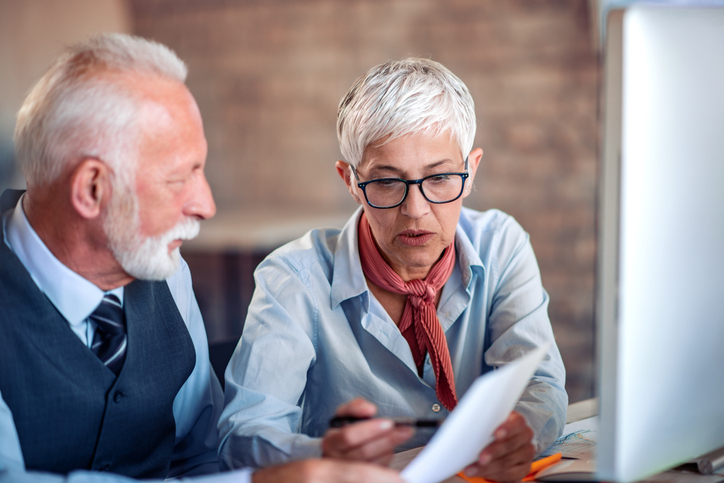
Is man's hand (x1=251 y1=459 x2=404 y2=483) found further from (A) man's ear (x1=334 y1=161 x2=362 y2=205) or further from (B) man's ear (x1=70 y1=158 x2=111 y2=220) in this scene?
(A) man's ear (x1=334 y1=161 x2=362 y2=205)

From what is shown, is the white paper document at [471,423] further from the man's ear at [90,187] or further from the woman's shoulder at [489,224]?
the woman's shoulder at [489,224]

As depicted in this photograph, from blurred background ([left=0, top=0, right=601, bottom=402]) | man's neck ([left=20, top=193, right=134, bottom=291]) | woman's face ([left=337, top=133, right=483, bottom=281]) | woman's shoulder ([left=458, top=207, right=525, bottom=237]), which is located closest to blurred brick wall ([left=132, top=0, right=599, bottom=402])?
blurred background ([left=0, top=0, right=601, bottom=402])

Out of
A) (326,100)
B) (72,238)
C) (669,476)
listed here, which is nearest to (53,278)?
(72,238)

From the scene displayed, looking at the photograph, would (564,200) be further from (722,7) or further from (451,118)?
(722,7)

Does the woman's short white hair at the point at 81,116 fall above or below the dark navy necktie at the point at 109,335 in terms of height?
above

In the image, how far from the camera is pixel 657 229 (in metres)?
0.69

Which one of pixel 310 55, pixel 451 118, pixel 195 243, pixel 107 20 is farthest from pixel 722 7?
pixel 107 20

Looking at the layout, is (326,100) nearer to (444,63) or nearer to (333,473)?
(444,63)

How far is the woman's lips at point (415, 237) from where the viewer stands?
133cm

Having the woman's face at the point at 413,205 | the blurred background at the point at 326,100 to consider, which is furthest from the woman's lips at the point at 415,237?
the blurred background at the point at 326,100

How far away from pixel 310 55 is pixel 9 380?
10.9 feet

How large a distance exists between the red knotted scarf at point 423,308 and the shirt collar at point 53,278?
0.61m

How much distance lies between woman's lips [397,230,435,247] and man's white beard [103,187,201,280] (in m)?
0.44

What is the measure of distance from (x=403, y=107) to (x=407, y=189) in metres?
0.16
